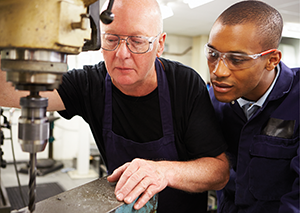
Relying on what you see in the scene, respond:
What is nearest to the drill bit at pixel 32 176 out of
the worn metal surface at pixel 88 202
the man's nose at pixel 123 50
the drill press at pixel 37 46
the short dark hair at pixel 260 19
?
the drill press at pixel 37 46

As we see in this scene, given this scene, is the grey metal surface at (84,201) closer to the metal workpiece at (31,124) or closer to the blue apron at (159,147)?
the metal workpiece at (31,124)

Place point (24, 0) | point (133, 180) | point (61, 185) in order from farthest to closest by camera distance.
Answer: point (61, 185)
point (133, 180)
point (24, 0)

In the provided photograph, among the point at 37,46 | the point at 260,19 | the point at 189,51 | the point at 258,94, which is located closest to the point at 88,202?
the point at 37,46

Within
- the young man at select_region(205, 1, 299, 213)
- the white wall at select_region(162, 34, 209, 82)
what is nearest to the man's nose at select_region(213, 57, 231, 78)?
the young man at select_region(205, 1, 299, 213)

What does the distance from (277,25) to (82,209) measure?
43.3 inches

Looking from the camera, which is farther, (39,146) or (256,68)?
(256,68)

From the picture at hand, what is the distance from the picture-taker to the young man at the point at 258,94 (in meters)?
1.15

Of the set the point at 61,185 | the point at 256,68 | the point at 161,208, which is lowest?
the point at 61,185

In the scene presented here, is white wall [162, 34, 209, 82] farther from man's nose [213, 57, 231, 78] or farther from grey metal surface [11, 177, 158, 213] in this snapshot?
grey metal surface [11, 177, 158, 213]

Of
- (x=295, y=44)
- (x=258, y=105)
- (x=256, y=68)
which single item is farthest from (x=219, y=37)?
(x=295, y=44)

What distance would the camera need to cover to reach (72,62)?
5.48 metres

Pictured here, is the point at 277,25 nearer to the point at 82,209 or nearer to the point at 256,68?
the point at 256,68

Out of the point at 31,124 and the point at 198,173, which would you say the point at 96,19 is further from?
the point at 198,173

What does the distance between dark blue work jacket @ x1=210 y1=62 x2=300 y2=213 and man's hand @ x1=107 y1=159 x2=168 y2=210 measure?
444mm
